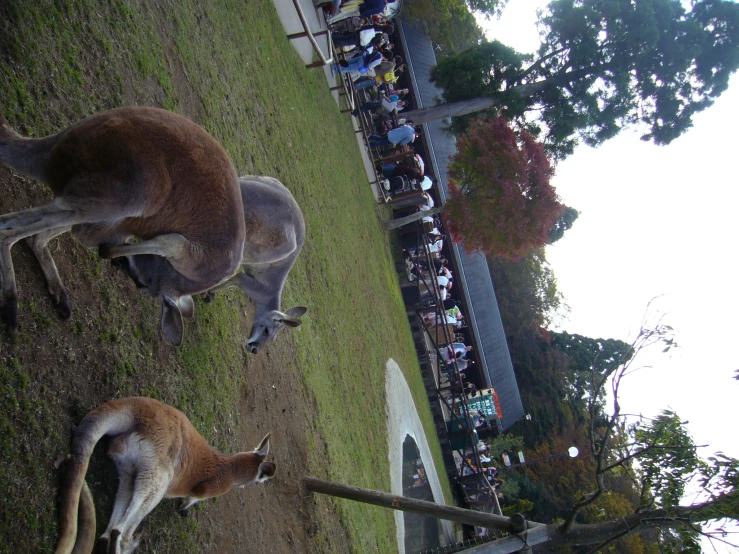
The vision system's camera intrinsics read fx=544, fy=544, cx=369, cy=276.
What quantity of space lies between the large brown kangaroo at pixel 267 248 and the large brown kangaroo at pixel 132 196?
1.43 metres

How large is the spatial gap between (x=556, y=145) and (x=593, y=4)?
5.19 m

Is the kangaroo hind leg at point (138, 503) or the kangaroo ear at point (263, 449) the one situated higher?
the kangaroo ear at point (263, 449)

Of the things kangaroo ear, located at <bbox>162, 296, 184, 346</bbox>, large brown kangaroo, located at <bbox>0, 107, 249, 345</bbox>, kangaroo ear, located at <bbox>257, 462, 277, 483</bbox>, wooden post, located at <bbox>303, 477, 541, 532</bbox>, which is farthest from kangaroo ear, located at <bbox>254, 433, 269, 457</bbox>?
large brown kangaroo, located at <bbox>0, 107, 249, 345</bbox>

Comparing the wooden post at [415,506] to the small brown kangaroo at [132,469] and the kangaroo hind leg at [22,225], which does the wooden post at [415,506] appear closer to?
the small brown kangaroo at [132,469]

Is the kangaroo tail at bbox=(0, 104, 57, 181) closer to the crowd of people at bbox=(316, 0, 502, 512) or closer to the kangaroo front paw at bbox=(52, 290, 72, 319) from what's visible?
the kangaroo front paw at bbox=(52, 290, 72, 319)

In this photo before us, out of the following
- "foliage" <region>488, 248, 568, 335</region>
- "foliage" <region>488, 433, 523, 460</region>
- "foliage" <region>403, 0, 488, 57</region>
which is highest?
"foliage" <region>403, 0, 488, 57</region>

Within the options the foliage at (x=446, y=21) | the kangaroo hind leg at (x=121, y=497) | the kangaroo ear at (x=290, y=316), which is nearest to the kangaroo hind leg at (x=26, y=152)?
the kangaroo hind leg at (x=121, y=497)

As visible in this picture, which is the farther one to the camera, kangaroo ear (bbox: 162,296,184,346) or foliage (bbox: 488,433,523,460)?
foliage (bbox: 488,433,523,460)

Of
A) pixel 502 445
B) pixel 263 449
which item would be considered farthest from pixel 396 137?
pixel 502 445

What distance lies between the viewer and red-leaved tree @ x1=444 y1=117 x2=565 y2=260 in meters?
16.6

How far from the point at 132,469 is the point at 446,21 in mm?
25442

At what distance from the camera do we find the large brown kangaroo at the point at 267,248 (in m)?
6.36

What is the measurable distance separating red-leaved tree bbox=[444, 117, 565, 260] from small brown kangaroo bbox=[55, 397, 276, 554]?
43.0 ft

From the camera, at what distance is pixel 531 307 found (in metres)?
32.8
